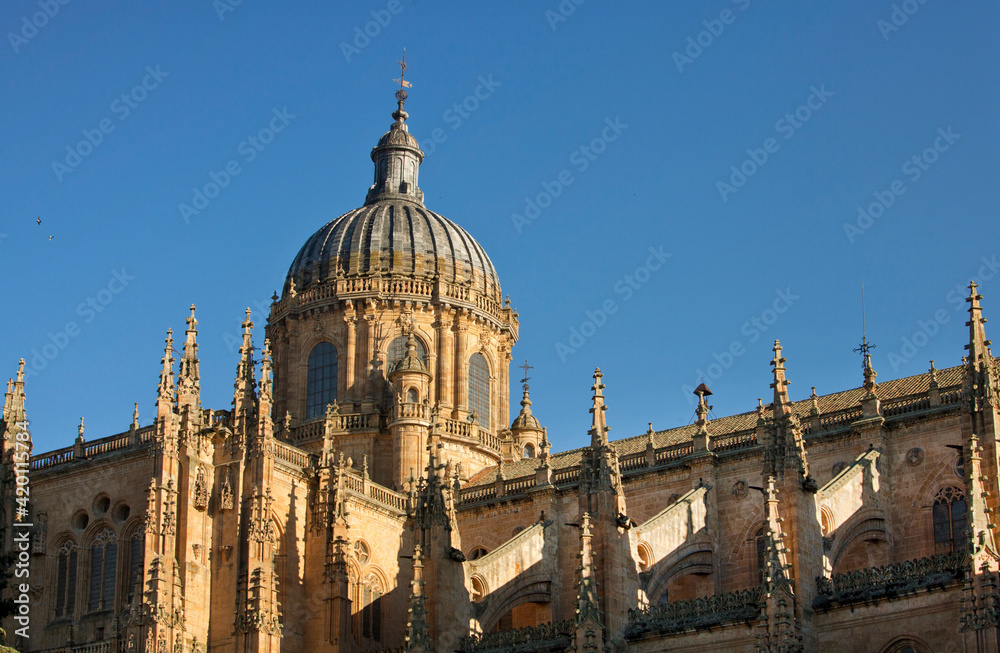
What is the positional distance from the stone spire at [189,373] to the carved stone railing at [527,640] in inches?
483

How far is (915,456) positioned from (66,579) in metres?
28.2

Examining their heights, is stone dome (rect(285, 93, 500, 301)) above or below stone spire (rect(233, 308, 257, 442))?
above

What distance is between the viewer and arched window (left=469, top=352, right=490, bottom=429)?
61.8 metres

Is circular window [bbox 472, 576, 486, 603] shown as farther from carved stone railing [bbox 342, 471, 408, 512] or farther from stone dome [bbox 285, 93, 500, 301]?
stone dome [bbox 285, 93, 500, 301]

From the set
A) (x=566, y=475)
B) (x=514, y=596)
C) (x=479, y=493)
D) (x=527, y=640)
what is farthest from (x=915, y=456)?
(x=479, y=493)

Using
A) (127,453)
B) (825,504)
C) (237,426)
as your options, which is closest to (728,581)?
(825,504)

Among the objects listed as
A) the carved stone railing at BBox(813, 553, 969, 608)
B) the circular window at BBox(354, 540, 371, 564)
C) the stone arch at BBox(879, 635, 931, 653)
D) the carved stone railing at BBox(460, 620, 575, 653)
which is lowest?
the stone arch at BBox(879, 635, 931, 653)

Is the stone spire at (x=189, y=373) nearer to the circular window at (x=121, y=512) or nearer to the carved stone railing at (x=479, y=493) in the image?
the circular window at (x=121, y=512)

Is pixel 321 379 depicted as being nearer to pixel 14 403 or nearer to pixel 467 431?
pixel 467 431

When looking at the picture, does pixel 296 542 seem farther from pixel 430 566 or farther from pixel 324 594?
pixel 430 566

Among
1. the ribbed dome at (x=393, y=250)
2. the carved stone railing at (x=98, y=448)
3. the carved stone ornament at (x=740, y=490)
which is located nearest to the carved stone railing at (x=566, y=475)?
the carved stone ornament at (x=740, y=490)

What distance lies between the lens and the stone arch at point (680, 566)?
1756 inches

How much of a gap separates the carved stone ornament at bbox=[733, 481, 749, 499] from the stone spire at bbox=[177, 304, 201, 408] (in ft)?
58.5

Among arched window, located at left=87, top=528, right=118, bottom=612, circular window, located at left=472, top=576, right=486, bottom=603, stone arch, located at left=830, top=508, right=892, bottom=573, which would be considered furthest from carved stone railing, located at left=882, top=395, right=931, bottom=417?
arched window, located at left=87, top=528, right=118, bottom=612
